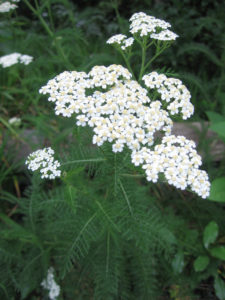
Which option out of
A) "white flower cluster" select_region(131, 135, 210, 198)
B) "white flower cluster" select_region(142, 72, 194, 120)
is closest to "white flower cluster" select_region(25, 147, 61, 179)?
"white flower cluster" select_region(131, 135, 210, 198)

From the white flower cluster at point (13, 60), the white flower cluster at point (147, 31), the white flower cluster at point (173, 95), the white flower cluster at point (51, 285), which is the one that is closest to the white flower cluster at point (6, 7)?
the white flower cluster at point (13, 60)

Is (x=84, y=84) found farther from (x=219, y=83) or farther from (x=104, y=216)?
(x=219, y=83)

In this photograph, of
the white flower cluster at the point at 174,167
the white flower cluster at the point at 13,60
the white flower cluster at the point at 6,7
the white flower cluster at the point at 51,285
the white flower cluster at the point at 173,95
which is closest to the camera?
the white flower cluster at the point at 174,167

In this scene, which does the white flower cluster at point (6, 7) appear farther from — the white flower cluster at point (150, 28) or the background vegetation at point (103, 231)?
the white flower cluster at point (150, 28)

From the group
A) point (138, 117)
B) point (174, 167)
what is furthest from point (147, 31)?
point (174, 167)

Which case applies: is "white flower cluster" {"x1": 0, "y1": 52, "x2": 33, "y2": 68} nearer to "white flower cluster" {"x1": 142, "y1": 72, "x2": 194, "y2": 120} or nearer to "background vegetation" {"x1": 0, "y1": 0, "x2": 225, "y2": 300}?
"background vegetation" {"x1": 0, "y1": 0, "x2": 225, "y2": 300}

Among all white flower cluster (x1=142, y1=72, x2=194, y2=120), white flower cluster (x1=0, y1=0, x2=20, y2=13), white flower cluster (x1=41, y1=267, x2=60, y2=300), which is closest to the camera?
white flower cluster (x1=142, y1=72, x2=194, y2=120)

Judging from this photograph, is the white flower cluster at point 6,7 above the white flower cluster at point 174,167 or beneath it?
above

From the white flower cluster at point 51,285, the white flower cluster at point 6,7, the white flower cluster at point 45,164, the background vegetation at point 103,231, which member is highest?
the white flower cluster at point 6,7
